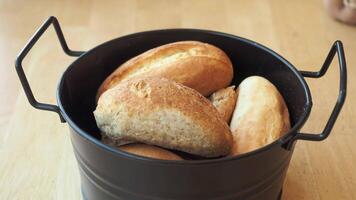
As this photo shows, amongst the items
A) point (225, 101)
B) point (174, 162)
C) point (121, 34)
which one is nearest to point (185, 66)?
point (225, 101)

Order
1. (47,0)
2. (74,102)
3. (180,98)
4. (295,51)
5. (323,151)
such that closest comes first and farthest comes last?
(180,98), (74,102), (323,151), (295,51), (47,0)

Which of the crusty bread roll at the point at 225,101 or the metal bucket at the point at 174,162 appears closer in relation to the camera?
the metal bucket at the point at 174,162

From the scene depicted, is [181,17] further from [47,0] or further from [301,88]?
[301,88]

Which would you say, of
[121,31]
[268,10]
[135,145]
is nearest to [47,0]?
[121,31]

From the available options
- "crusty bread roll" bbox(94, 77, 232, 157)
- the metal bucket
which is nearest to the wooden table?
the metal bucket

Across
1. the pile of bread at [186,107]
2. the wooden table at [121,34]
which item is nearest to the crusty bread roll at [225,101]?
the pile of bread at [186,107]

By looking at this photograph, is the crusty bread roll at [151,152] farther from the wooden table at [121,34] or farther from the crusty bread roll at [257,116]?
the wooden table at [121,34]

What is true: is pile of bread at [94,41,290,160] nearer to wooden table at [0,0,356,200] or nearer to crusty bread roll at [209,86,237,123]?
crusty bread roll at [209,86,237,123]
